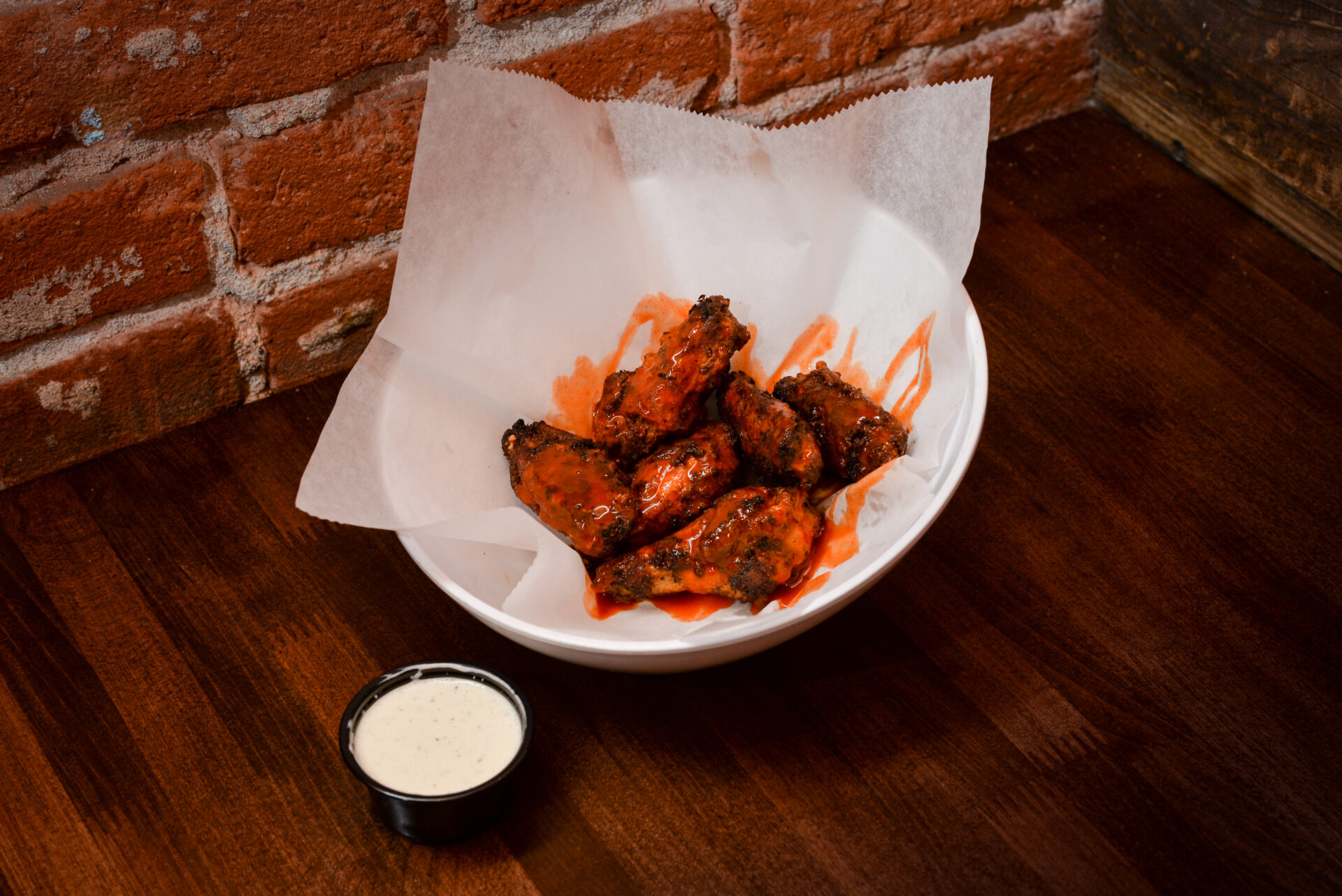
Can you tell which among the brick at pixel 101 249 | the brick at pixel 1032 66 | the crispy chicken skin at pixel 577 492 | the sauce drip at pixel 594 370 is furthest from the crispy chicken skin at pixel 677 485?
the brick at pixel 1032 66

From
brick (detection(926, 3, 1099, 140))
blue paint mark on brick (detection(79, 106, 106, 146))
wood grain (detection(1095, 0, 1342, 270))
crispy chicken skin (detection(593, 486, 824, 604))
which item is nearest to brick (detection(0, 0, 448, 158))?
blue paint mark on brick (detection(79, 106, 106, 146))

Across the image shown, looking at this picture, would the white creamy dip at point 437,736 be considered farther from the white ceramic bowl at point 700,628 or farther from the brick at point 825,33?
the brick at point 825,33

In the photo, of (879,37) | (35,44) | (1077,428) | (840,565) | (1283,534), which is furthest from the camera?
(879,37)

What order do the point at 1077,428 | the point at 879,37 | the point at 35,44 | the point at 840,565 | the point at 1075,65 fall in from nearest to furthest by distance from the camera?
1. the point at 840,565
2. the point at 35,44
3. the point at 1077,428
4. the point at 879,37
5. the point at 1075,65

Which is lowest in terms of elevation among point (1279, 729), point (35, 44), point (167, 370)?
point (1279, 729)

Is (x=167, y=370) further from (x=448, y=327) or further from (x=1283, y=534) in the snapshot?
(x=1283, y=534)

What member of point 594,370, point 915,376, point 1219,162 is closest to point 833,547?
point 915,376

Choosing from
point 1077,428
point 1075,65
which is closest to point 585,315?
point 1077,428

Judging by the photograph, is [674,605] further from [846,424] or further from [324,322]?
Answer: [324,322]

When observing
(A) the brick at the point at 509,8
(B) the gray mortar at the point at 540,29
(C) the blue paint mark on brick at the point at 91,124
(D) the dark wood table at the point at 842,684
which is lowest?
(D) the dark wood table at the point at 842,684
